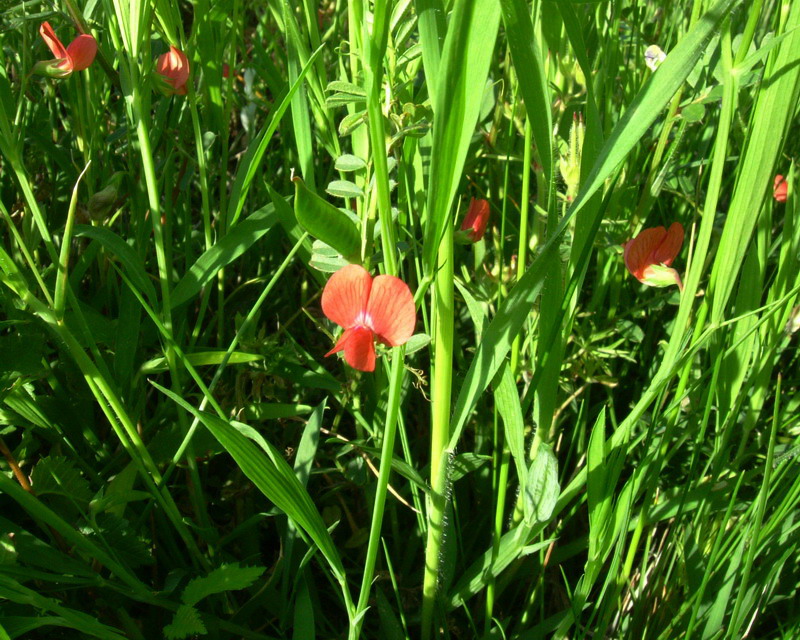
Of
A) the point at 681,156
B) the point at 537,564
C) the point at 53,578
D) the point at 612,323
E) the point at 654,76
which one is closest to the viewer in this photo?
the point at 654,76

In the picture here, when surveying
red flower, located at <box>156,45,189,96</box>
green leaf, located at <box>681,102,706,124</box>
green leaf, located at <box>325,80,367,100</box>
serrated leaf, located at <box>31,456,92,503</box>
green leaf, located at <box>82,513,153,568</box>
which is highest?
green leaf, located at <box>325,80,367,100</box>

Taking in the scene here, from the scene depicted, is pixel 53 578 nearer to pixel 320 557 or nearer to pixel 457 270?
pixel 320 557

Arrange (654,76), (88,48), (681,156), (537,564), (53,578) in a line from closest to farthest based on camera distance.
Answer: (654,76), (53,578), (88,48), (537,564), (681,156)

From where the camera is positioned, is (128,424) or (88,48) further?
(88,48)

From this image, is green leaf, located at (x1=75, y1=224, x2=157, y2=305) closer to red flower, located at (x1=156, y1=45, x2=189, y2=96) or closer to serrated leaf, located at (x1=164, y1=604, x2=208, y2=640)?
red flower, located at (x1=156, y1=45, x2=189, y2=96)

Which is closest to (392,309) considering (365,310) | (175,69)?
(365,310)

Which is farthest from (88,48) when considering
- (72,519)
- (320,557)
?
(320,557)

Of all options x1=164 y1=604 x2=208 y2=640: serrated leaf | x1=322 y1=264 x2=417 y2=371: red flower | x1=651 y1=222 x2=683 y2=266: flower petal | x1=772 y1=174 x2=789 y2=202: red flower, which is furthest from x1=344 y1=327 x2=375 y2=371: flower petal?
x1=772 y1=174 x2=789 y2=202: red flower
